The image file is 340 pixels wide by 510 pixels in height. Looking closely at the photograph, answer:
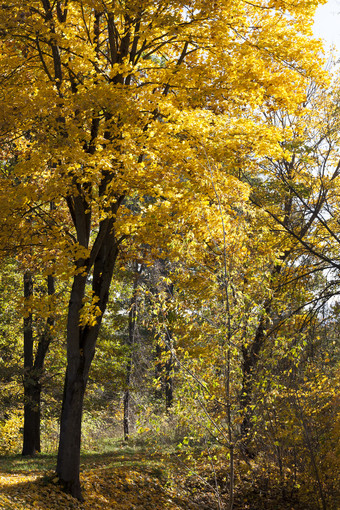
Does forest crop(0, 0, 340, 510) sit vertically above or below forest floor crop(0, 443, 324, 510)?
above

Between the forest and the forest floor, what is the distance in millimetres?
54

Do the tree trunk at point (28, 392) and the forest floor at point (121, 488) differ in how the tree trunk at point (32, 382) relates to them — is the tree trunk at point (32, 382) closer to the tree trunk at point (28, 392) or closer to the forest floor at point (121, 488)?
the tree trunk at point (28, 392)

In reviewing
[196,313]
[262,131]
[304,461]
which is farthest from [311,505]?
[262,131]

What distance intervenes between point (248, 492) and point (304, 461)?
1.89 m

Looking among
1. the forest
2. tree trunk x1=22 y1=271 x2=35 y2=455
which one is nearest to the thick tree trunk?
the forest

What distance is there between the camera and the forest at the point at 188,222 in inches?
235

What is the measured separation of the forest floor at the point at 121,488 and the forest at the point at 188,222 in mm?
54

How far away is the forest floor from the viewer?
6879 mm

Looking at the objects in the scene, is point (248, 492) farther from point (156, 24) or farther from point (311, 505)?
point (156, 24)

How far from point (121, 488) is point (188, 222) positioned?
212 inches

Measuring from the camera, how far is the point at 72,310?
7660mm

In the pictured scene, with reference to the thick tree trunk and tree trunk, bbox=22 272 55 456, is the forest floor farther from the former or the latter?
tree trunk, bbox=22 272 55 456

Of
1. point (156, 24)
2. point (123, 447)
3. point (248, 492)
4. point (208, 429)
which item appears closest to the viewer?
point (208, 429)

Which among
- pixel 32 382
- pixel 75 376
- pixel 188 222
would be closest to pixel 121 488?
pixel 75 376
